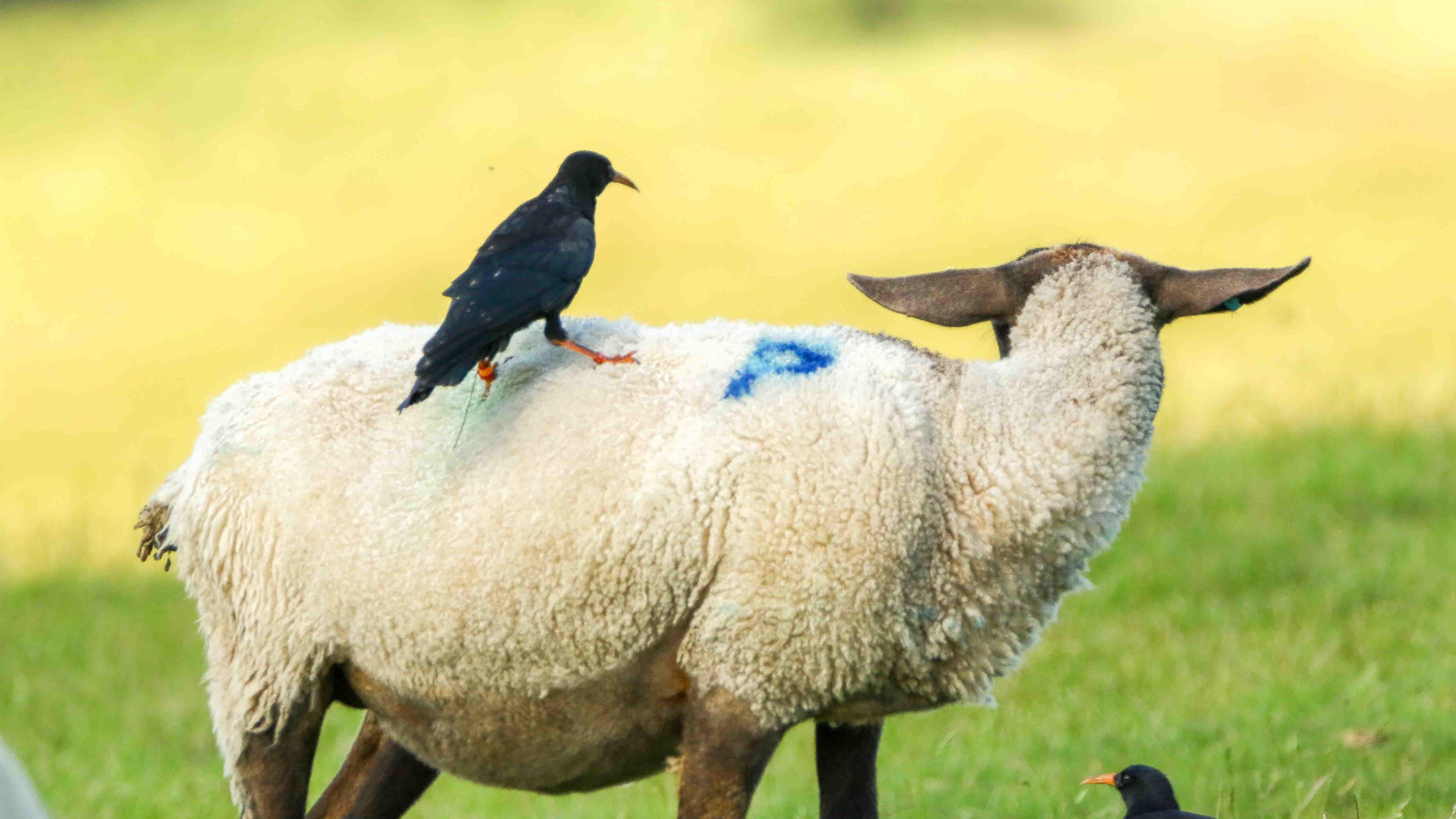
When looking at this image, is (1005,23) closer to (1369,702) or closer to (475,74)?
(475,74)

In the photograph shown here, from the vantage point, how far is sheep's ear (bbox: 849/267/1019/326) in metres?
4.12

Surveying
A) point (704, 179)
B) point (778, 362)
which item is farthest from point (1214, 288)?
point (704, 179)

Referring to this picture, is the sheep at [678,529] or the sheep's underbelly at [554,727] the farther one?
the sheep's underbelly at [554,727]

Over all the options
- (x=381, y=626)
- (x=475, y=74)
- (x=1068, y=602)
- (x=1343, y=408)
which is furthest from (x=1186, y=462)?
(x=475, y=74)

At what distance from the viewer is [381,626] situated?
4.08m

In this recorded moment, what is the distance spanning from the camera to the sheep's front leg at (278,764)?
4.25m

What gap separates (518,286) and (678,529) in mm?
659

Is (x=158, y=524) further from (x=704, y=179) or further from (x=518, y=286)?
(x=704, y=179)

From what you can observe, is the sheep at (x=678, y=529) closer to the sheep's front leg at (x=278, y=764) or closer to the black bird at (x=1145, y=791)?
the sheep's front leg at (x=278, y=764)

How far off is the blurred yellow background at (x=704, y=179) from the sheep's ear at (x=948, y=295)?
7966 millimetres

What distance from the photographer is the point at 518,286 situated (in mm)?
3844

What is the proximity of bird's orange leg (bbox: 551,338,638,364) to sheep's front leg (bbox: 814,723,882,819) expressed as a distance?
109cm

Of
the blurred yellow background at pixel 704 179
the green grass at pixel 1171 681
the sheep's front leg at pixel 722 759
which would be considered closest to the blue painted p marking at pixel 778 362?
the sheep's front leg at pixel 722 759

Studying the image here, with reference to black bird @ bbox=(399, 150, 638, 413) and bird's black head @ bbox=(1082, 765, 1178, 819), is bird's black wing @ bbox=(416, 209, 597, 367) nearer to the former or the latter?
black bird @ bbox=(399, 150, 638, 413)
